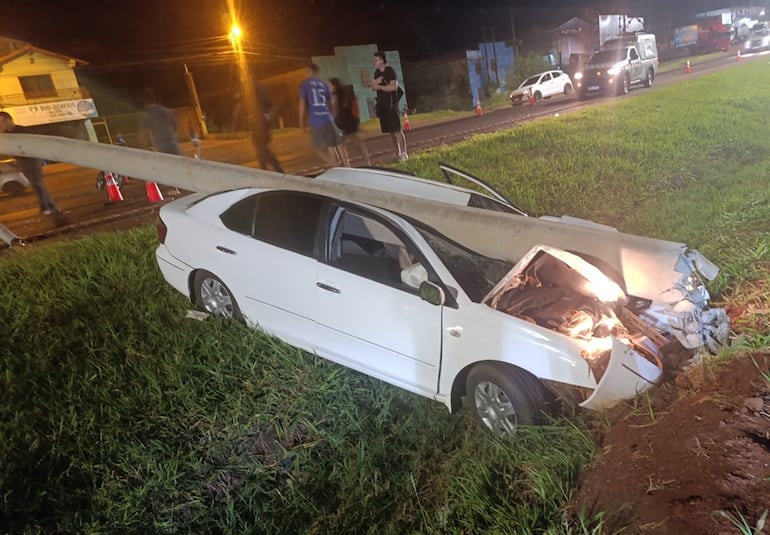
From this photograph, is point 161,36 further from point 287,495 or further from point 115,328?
point 287,495

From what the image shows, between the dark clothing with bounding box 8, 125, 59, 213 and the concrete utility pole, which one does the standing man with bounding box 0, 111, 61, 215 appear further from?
the concrete utility pole

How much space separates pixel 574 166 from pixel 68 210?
8.18m

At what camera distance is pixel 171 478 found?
2.89 meters

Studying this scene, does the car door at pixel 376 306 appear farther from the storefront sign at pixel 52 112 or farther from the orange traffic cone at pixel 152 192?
the orange traffic cone at pixel 152 192

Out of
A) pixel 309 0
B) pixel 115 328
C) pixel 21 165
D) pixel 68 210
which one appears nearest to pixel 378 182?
pixel 115 328

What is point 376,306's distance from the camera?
318cm

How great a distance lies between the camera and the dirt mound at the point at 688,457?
2.03m

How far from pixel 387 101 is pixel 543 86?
482 inches

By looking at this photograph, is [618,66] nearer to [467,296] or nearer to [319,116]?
[319,116]

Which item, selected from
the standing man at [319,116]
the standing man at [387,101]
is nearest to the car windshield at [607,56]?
the standing man at [387,101]

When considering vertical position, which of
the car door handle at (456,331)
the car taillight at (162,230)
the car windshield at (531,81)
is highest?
the car windshield at (531,81)

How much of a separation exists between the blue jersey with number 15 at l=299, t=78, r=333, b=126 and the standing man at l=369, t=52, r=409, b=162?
2.99 feet

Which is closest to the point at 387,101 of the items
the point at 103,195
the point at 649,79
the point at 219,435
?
the point at 103,195

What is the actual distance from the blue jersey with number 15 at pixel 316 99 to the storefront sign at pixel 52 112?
2762 millimetres
